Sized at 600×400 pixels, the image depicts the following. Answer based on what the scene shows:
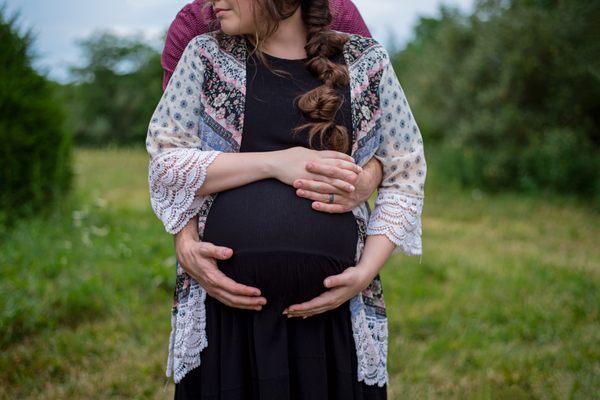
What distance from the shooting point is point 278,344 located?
1725 millimetres

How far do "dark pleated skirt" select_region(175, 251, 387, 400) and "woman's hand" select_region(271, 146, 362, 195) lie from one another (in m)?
0.21

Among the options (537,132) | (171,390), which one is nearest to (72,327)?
(171,390)

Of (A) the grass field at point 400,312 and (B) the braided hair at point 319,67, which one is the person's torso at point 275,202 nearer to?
(B) the braided hair at point 319,67

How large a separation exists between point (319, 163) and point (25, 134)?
4.37 m

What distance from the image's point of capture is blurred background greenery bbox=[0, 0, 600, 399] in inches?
132

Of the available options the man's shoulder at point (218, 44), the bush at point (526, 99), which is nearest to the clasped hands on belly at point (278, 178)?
the man's shoulder at point (218, 44)

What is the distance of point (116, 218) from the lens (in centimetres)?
632

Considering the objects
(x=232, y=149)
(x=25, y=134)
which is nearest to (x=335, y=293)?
(x=232, y=149)

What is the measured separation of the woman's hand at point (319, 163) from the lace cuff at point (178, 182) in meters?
0.19

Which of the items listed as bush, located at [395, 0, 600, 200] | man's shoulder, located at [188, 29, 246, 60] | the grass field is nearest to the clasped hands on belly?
man's shoulder, located at [188, 29, 246, 60]

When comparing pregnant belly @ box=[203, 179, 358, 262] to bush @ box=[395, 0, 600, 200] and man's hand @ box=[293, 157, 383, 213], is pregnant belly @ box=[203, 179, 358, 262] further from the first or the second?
bush @ box=[395, 0, 600, 200]

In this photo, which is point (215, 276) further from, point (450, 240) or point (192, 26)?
point (450, 240)

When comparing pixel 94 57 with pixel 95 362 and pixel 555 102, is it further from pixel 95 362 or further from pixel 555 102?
pixel 95 362

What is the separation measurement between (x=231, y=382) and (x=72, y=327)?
7.66 ft
